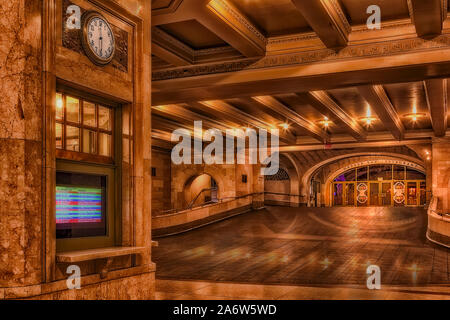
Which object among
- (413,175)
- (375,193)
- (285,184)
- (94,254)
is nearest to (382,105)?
(94,254)

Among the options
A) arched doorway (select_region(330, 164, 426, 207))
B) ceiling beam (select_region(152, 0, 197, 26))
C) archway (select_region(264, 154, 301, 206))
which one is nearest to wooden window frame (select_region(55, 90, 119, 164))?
ceiling beam (select_region(152, 0, 197, 26))

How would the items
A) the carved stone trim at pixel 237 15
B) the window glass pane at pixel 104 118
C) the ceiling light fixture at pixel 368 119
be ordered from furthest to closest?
the ceiling light fixture at pixel 368 119 → the carved stone trim at pixel 237 15 → the window glass pane at pixel 104 118

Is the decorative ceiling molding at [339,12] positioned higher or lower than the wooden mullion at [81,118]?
higher

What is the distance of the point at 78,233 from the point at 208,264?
526 centimetres

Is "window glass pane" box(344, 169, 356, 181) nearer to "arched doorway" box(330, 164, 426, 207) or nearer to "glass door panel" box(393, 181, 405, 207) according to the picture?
"arched doorway" box(330, 164, 426, 207)

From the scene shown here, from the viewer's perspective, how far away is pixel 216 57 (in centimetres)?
891

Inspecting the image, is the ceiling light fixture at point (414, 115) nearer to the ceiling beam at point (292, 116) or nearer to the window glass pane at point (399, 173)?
the ceiling beam at point (292, 116)

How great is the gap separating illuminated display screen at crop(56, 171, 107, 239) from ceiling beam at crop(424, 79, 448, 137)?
771cm

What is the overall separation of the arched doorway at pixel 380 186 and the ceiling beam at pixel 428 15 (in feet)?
76.2

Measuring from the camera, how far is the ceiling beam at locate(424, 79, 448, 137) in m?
10.1

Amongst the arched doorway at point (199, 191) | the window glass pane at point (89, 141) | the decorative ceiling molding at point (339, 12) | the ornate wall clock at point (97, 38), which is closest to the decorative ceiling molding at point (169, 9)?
the decorative ceiling molding at point (339, 12)

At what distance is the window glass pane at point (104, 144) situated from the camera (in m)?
4.50

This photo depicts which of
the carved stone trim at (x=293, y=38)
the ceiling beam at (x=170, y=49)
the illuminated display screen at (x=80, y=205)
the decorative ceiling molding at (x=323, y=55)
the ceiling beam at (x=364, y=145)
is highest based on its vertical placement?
the carved stone trim at (x=293, y=38)

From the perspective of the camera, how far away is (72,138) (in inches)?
164
